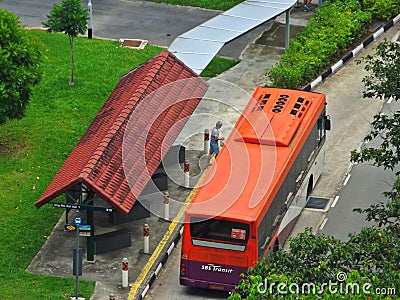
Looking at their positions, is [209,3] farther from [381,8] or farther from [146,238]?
[146,238]

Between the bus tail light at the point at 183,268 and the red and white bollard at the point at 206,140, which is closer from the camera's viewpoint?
the bus tail light at the point at 183,268

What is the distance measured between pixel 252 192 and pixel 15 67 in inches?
378

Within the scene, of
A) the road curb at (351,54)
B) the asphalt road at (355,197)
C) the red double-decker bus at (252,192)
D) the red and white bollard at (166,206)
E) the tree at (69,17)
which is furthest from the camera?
the road curb at (351,54)

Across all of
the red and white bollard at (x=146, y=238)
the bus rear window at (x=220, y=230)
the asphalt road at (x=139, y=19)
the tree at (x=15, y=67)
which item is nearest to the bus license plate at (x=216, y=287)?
the bus rear window at (x=220, y=230)

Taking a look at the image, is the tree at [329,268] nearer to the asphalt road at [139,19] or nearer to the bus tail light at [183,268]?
the bus tail light at [183,268]

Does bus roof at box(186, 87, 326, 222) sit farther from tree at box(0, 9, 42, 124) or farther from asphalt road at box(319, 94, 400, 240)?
tree at box(0, 9, 42, 124)

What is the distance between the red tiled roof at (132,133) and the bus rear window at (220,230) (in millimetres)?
2077

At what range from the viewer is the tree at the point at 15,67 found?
34.1m

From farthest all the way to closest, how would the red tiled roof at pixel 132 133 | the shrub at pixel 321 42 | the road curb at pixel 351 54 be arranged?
the road curb at pixel 351 54 < the shrub at pixel 321 42 < the red tiled roof at pixel 132 133

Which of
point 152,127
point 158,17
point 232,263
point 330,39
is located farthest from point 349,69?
point 232,263

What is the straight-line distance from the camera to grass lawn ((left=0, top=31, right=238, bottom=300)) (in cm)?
2939

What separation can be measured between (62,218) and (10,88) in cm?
445

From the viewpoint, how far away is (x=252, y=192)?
93.8 feet

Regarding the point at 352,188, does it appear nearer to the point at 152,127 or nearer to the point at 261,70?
the point at 152,127
